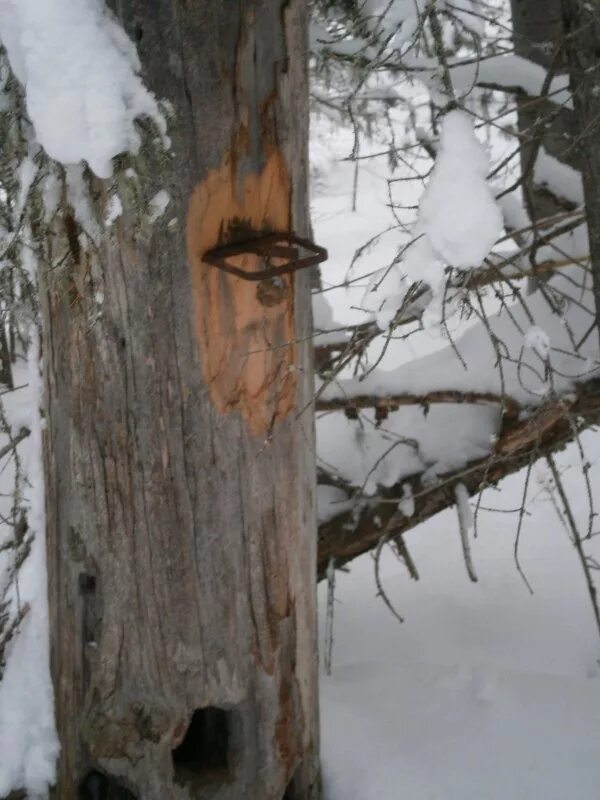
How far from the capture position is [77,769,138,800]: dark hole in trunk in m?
1.96

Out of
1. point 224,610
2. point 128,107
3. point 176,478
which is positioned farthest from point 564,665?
point 128,107

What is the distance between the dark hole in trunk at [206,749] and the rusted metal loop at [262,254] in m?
1.04

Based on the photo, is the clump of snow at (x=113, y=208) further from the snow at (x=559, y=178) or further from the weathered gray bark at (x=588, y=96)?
the snow at (x=559, y=178)

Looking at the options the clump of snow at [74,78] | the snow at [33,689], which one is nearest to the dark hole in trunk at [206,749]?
the snow at [33,689]

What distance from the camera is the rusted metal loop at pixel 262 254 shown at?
1.61m

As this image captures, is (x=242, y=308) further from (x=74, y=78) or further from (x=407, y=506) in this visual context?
(x=407, y=506)

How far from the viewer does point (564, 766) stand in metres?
2.22

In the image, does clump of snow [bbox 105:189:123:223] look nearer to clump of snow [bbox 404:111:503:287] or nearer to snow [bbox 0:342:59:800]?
snow [bbox 0:342:59:800]

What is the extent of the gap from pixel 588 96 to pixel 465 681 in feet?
5.86

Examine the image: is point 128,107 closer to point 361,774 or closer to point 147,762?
point 147,762

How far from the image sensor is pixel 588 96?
228 centimetres

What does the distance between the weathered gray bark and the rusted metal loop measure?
1015 millimetres

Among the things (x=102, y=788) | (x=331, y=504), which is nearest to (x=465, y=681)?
(x=331, y=504)

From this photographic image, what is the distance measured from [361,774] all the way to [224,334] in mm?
1305
